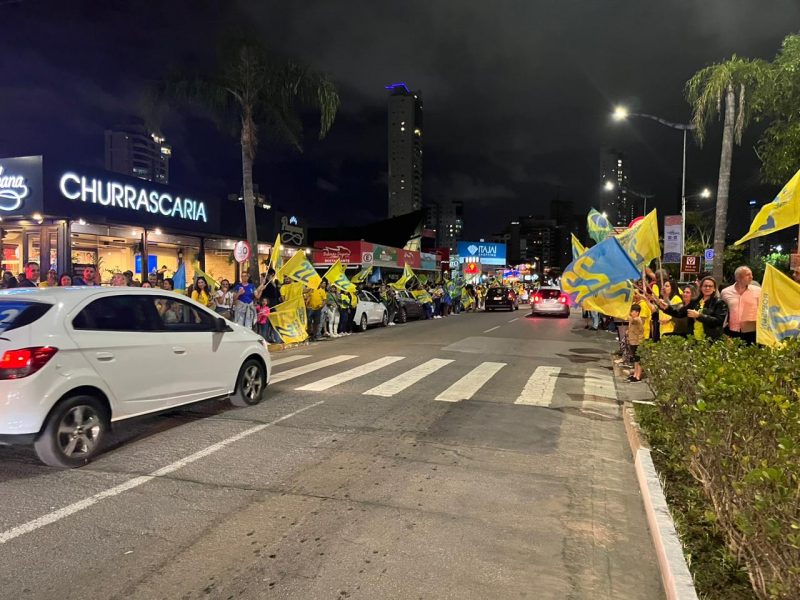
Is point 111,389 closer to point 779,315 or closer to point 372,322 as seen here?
point 779,315

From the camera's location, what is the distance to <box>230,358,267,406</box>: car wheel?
23.9 feet

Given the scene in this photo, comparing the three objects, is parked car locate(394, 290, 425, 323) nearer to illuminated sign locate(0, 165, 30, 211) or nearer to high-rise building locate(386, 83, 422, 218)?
illuminated sign locate(0, 165, 30, 211)

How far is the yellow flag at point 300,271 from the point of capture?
45.2 ft

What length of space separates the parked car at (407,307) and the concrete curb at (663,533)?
18.8 m

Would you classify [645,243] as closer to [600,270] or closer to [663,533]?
[600,270]

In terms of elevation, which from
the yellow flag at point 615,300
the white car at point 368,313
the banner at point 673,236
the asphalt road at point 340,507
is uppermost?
the banner at point 673,236

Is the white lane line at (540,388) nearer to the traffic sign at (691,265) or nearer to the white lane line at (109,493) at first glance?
the white lane line at (109,493)

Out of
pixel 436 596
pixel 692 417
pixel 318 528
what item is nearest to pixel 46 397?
pixel 318 528

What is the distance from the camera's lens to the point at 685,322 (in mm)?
8461

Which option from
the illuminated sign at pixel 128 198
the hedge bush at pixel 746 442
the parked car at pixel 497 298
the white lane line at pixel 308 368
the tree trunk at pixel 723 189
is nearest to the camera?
the hedge bush at pixel 746 442

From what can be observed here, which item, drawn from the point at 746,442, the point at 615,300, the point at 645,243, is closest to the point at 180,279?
the point at 615,300

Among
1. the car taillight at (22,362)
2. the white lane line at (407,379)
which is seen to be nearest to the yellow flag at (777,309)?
the white lane line at (407,379)

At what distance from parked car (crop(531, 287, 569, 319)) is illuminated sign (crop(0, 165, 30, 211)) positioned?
22.6m

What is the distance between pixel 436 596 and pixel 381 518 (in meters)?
1.06
